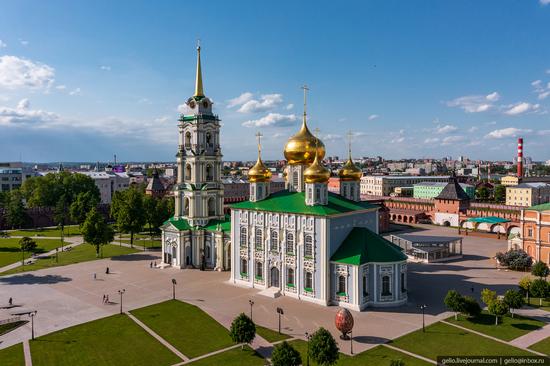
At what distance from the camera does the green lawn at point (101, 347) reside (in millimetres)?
24703

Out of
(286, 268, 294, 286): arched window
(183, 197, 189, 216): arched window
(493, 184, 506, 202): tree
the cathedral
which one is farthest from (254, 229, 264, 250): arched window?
(493, 184, 506, 202): tree

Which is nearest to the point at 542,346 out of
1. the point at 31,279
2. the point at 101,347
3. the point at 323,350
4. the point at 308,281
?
the point at 323,350

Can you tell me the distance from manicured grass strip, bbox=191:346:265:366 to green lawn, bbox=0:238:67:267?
36.2m

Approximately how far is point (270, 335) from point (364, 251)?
34.3ft

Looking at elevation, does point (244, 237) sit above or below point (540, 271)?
above

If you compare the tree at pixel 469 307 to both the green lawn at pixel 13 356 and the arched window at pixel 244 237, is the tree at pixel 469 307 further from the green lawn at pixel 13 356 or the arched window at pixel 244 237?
the green lawn at pixel 13 356

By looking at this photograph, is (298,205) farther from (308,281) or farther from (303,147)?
(303,147)

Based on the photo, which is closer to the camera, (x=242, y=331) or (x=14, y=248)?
(x=242, y=331)

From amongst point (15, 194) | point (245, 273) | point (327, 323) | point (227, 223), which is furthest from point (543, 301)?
point (15, 194)

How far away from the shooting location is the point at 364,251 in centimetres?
3431

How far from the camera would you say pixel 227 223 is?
4734 cm

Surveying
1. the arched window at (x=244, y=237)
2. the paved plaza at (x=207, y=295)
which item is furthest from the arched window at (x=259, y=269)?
the arched window at (x=244, y=237)

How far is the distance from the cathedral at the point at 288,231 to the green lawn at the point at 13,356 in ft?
59.5

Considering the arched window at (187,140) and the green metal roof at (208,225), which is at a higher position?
the arched window at (187,140)
